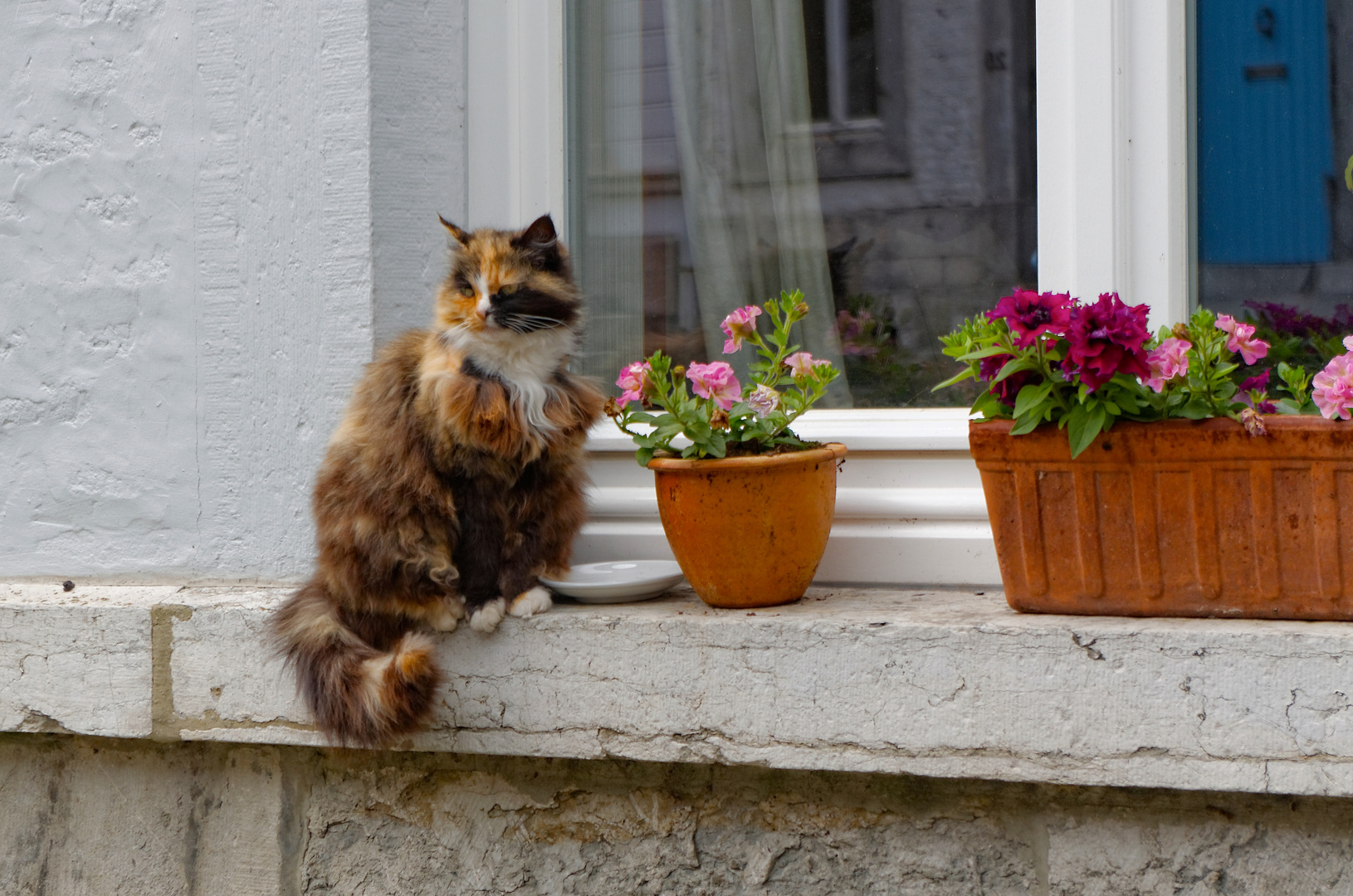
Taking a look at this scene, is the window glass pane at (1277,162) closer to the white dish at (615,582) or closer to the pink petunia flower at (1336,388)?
the pink petunia flower at (1336,388)

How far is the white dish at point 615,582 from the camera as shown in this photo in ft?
6.50

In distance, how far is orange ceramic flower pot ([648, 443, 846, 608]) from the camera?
1.84m

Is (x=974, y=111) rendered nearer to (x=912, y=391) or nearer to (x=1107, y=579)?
(x=912, y=391)

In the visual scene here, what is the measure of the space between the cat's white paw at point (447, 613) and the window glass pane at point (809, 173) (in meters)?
0.71

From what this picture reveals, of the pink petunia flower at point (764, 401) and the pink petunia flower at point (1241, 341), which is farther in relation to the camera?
the pink petunia flower at point (764, 401)

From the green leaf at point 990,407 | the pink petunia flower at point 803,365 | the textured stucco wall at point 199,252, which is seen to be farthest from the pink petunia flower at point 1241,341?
the textured stucco wall at point 199,252

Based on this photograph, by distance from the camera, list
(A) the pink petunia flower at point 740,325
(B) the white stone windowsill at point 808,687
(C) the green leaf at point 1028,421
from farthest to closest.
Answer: (A) the pink petunia flower at point 740,325, (C) the green leaf at point 1028,421, (B) the white stone windowsill at point 808,687

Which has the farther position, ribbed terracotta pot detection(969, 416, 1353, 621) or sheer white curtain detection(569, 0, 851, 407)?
sheer white curtain detection(569, 0, 851, 407)

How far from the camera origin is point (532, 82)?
7.79 feet

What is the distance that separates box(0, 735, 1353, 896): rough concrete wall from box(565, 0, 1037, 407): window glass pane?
0.80m

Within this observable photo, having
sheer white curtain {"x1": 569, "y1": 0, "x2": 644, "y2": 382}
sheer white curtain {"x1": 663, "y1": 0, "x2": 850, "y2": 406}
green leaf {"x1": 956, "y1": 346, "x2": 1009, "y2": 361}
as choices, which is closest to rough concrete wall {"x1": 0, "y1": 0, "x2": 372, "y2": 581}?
sheer white curtain {"x1": 569, "y1": 0, "x2": 644, "y2": 382}

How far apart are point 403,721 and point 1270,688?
1.27 meters

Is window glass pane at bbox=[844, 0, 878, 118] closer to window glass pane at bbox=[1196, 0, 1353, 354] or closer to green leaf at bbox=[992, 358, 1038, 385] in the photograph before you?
window glass pane at bbox=[1196, 0, 1353, 354]

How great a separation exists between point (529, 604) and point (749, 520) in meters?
0.40
